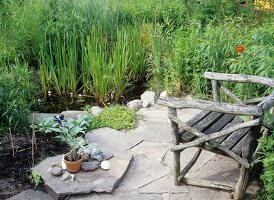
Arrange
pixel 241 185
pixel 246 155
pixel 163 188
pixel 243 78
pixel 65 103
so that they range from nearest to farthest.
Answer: pixel 246 155 < pixel 241 185 < pixel 163 188 < pixel 243 78 < pixel 65 103

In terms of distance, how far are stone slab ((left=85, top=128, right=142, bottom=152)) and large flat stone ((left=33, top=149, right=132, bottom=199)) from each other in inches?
14.9

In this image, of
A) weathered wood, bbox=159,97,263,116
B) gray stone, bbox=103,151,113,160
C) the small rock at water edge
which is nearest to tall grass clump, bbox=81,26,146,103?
gray stone, bbox=103,151,113,160

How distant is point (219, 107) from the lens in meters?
2.90

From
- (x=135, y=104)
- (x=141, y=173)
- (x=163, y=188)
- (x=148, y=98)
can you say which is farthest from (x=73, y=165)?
(x=148, y=98)

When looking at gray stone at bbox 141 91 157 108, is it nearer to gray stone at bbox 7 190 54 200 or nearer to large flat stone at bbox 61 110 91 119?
large flat stone at bbox 61 110 91 119

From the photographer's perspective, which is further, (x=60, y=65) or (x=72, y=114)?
(x=60, y=65)

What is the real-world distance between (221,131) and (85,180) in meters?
1.22

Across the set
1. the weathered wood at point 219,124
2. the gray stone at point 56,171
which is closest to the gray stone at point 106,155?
the gray stone at point 56,171

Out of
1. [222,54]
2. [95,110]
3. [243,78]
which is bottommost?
[95,110]

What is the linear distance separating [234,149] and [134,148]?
3.98 feet

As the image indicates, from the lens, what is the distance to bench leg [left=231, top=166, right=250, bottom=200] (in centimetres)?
313

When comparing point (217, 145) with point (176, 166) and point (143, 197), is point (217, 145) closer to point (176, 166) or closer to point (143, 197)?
point (176, 166)

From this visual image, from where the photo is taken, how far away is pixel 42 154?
386 cm

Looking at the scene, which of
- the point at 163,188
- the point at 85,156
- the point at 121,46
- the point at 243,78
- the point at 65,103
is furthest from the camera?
the point at 121,46
